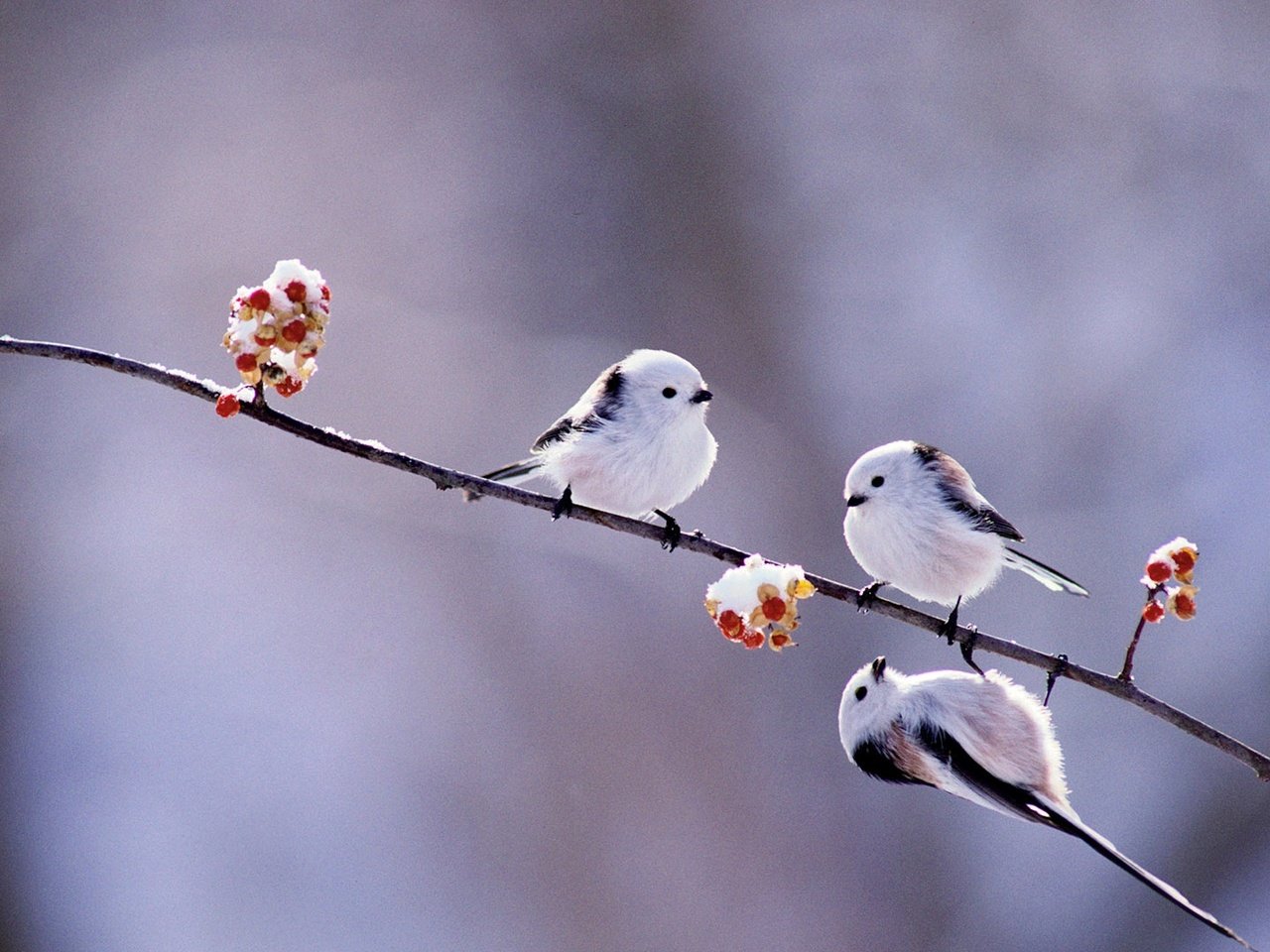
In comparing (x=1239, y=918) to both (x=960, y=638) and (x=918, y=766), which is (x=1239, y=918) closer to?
(x=918, y=766)

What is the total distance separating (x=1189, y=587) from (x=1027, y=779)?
1.46 ft

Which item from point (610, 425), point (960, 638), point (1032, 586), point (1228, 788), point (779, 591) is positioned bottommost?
point (779, 591)

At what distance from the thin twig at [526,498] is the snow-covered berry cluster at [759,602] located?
175mm

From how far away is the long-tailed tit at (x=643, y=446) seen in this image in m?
1.53

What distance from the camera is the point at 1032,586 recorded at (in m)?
3.20

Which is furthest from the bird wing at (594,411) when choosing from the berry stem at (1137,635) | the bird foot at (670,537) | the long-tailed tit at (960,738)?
the berry stem at (1137,635)

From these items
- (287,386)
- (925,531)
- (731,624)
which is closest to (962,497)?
(925,531)

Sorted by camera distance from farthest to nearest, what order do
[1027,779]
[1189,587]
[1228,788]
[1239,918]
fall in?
[1228,788]
[1239,918]
[1027,779]
[1189,587]

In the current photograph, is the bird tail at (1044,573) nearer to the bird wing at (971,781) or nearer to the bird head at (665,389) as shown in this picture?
the bird wing at (971,781)

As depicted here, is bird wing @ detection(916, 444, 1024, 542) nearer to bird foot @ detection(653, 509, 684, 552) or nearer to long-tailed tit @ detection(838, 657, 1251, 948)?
long-tailed tit @ detection(838, 657, 1251, 948)

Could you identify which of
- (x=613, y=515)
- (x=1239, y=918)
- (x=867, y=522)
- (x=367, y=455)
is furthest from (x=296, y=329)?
(x=1239, y=918)

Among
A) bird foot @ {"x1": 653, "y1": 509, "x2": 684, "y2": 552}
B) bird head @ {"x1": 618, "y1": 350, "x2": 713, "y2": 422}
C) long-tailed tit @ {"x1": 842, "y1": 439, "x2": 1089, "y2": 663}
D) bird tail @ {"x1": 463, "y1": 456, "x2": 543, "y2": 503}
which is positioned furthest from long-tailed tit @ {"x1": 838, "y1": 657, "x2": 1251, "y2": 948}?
bird tail @ {"x1": 463, "y1": 456, "x2": 543, "y2": 503}

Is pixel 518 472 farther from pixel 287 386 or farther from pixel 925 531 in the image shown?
pixel 287 386

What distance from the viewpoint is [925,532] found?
4.62ft
